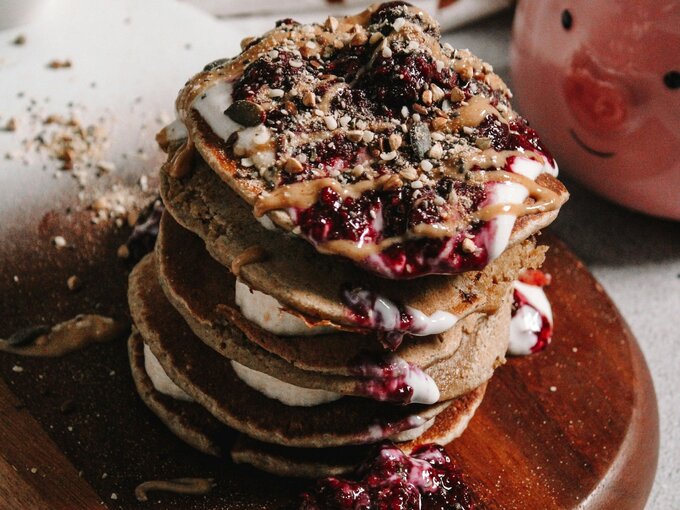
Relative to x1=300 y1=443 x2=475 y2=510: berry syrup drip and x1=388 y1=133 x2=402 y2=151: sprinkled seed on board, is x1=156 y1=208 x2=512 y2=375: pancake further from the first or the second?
x1=388 y1=133 x2=402 y2=151: sprinkled seed on board

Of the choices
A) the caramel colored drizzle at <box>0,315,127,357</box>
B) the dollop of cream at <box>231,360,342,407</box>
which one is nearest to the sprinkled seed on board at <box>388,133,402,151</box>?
the dollop of cream at <box>231,360,342,407</box>

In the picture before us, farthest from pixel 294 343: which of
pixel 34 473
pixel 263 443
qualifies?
pixel 34 473

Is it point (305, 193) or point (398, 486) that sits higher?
point (305, 193)

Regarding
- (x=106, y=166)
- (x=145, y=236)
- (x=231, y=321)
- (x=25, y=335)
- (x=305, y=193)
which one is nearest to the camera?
(x=305, y=193)

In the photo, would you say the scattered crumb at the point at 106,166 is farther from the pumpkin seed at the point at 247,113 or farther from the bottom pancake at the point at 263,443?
the pumpkin seed at the point at 247,113

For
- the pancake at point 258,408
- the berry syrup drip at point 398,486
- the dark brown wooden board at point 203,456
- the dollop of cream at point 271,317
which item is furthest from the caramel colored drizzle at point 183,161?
the berry syrup drip at point 398,486

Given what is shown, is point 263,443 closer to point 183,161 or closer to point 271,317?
point 271,317

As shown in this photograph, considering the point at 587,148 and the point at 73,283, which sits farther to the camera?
the point at 587,148
